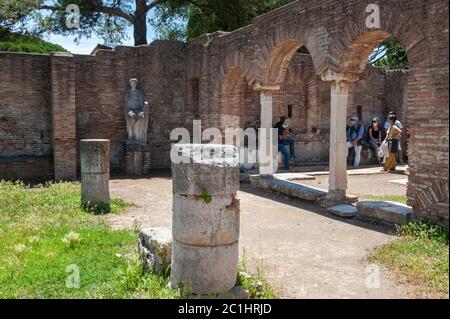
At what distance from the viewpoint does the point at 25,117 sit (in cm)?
1411

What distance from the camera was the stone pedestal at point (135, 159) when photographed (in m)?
14.9

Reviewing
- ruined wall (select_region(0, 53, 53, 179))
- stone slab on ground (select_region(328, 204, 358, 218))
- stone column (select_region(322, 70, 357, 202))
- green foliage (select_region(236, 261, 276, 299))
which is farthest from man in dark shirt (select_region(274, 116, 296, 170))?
green foliage (select_region(236, 261, 276, 299))

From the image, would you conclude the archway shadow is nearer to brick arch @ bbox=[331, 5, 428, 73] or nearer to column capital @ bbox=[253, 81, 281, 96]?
column capital @ bbox=[253, 81, 281, 96]

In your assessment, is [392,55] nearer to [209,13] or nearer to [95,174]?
[209,13]

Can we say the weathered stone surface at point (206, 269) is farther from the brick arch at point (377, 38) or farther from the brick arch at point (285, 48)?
the brick arch at point (285, 48)

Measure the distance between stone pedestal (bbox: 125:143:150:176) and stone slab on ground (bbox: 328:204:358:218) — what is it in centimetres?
756

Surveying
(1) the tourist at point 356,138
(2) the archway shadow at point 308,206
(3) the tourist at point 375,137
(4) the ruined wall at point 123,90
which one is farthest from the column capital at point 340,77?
(4) the ruined wall at point 123,90

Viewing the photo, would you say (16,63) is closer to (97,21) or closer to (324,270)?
(97,21)

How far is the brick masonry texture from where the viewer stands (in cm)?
716

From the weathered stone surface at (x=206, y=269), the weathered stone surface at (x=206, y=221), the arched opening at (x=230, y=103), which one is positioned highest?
the arched opening at (x=230, y=103)

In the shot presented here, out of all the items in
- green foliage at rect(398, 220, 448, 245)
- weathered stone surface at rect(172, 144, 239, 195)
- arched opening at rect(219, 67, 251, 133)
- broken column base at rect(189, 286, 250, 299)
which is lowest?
broken column base at rect(189, 286, 250, 299)

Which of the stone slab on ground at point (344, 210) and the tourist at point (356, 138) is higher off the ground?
the tourist at point (356, 138)

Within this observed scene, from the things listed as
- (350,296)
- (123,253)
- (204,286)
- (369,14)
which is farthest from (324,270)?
(369,14)

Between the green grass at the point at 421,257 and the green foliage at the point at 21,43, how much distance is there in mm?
18777
